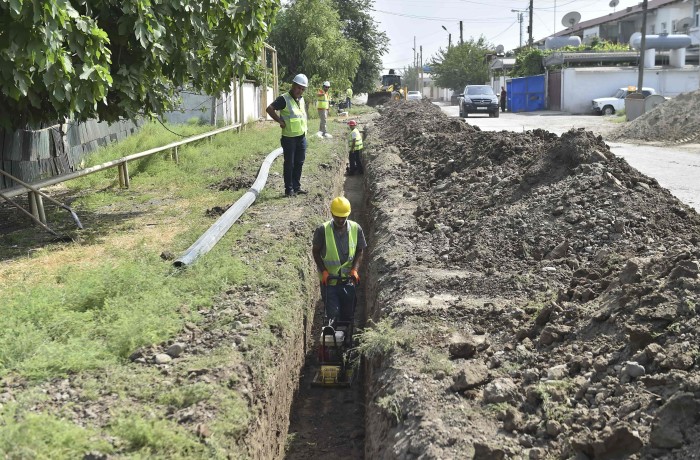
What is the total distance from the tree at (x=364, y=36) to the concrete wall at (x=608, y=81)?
46.5 ft

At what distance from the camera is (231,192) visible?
1160 centimetres

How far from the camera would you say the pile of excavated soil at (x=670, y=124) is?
69.2ft

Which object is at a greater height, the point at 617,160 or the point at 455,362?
the point at 617,160

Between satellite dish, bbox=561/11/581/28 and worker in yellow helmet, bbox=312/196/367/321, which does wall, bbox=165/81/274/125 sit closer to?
worker in yellow helmet, bbox=312/196/367/321

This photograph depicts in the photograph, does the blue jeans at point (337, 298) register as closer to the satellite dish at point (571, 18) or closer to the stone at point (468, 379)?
the stone at point (468, 379)

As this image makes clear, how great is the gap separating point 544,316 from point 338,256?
2.49 meters

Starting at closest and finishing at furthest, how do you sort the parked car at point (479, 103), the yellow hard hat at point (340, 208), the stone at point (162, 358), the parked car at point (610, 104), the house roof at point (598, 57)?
the stone at point (162, 358) → the yellow hard hat at point (340, 208) → the parked car at point (479, 103) → the parked car at point (610, 104) → the house roof at point (598, 57)

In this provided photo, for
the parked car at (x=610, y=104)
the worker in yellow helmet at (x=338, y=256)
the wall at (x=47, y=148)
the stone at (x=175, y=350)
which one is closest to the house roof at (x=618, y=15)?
the parked car at (x=610, y=104)

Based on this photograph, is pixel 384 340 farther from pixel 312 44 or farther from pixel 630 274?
pixel 312 44

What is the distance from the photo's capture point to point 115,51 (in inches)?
338

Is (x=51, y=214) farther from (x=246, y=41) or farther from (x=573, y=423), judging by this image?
(x=573, y=423)

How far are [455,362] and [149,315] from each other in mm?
2323

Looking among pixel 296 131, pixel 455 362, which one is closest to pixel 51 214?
pixel 296 131

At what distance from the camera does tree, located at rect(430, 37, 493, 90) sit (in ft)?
220
